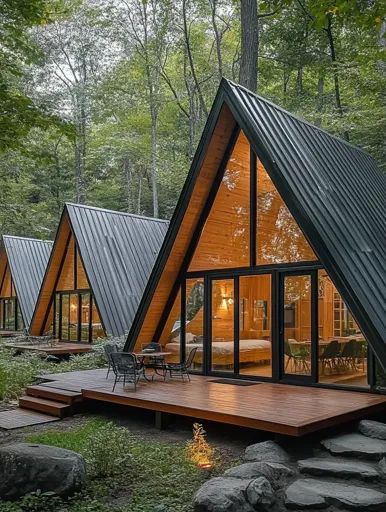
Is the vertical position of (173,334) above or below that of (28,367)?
above

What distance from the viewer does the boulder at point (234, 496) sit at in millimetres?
4340

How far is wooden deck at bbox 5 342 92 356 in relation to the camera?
14.5 meters

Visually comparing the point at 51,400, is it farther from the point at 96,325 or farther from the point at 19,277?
the point at 19,277

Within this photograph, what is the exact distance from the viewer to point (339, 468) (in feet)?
17.3

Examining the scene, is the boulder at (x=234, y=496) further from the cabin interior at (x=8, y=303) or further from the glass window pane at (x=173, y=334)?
the cabin interior at (x=8, y=303)

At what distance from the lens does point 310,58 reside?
57.5 ft

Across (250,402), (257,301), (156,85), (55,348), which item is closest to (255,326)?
(257,301)

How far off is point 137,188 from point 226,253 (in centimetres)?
2136

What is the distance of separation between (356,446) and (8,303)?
18890mm

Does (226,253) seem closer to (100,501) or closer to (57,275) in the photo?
(100,501)

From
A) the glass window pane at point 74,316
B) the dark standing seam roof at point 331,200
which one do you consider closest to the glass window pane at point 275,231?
the dark standing seam roof at point 331,200

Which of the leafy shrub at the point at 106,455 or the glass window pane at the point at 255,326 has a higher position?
the glass window pane at the point at 255,326

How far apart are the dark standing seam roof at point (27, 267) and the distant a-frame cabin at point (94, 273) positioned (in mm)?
1809

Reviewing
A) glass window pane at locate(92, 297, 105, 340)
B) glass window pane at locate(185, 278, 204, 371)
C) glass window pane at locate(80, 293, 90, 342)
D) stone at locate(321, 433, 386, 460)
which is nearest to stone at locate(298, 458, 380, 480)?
stone at locate(321, 433, 386, 460)
